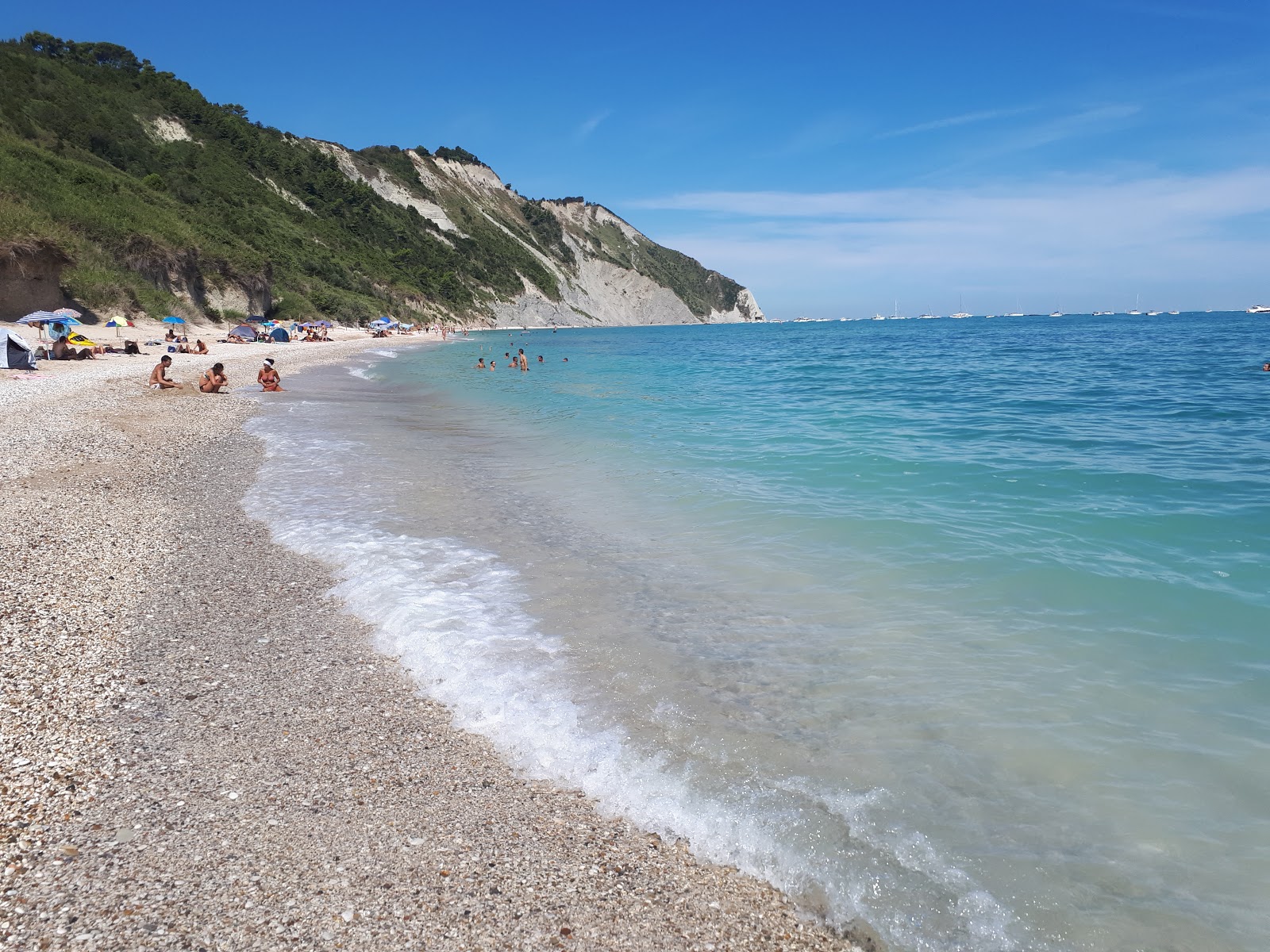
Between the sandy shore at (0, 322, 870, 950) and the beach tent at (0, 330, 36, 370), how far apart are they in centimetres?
2221

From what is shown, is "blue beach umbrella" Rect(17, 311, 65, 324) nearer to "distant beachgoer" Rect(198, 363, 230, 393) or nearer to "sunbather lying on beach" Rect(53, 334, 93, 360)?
"sunbather lying on beach" Rect(53, 334, 93, 360)

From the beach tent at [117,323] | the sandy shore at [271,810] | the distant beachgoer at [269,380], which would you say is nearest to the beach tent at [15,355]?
the distant beachgoer at [269,380]

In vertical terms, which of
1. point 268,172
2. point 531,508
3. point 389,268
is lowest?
point 531,508

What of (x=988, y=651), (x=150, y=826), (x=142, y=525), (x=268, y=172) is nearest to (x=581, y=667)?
(x=150, y=826)

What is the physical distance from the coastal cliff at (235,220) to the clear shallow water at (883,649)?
3697 cm

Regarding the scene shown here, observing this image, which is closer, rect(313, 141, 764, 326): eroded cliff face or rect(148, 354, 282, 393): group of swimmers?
rect(148, 354, 282, 393): group of swimmers

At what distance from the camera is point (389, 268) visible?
3511 inches

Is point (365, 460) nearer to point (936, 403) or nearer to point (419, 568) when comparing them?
point (419, 568)

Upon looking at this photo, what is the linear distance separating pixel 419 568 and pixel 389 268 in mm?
90742

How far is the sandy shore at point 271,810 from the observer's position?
2.75 metres

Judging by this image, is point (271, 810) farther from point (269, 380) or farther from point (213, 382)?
point (269, 380)

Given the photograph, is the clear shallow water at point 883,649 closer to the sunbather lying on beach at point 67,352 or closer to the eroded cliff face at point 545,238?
the sunbather lying on beach at point 67,352

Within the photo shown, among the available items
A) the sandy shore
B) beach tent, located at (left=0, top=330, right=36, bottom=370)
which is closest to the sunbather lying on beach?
beach tent, located at (left=0, top=330, right=36, bottom=370)

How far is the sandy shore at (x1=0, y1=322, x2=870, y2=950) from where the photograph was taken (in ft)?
9.02
